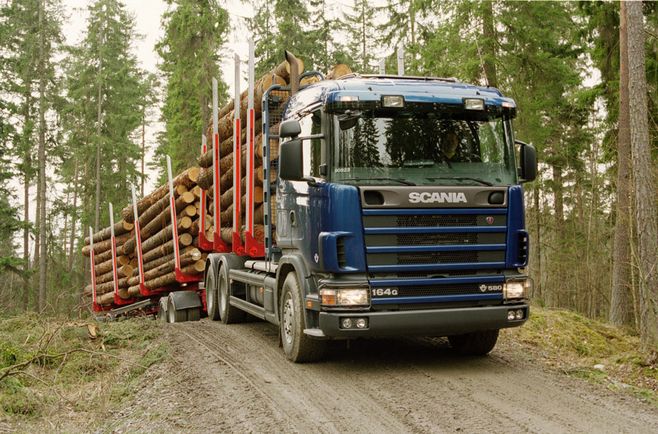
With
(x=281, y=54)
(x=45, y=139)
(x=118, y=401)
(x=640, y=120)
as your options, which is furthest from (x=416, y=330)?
(x=45, y=139)

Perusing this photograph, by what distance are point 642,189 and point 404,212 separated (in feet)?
17.6

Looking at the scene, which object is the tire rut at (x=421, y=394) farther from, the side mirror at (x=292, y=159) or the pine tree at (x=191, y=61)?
the pine tree at (x=191, y=61)

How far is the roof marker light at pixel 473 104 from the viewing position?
679 centimetres

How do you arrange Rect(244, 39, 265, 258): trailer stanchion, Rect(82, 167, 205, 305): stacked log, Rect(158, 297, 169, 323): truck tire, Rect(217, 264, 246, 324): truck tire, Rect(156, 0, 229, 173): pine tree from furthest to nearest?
Rect(156, 0, 229, 173): pine tree
Rect(158, 297, 169, 323): truck tire
Rect(82, 167, 205, 305): stacked log
Rect(217, 264, 246, 324): truck tire
Rect(244, 39, 265, 258): trailer stanchion

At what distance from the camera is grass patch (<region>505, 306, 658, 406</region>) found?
6.85 metres

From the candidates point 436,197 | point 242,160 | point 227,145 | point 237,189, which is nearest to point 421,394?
point 436,197

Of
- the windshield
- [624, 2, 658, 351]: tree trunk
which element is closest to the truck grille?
the windshield

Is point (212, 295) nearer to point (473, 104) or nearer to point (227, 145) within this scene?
point (227, 145)

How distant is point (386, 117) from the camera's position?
671cm

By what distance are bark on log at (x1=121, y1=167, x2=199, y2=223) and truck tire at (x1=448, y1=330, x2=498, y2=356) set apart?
770 cm

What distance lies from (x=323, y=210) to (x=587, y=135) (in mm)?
17404

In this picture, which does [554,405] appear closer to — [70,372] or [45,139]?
[70,372]

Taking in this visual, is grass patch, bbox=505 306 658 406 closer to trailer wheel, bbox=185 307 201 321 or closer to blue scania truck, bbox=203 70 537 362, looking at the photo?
blue scania truck, bbox=203 70 537 362

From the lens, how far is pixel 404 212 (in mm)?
6312
